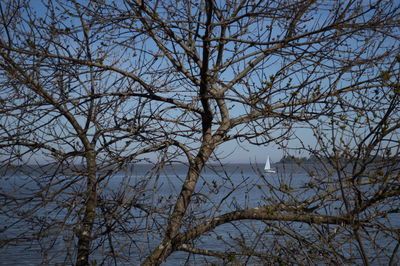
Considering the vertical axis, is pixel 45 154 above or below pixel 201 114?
below

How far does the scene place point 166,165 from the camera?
4512 millimetres

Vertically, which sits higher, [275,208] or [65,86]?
[65,86]

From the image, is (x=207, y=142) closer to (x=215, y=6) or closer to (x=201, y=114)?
(x=201, y=114)

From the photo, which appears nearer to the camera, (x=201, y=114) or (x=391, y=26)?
(x=391, y=26)

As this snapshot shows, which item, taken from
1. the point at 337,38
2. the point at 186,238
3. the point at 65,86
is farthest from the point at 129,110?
the point at 337,38

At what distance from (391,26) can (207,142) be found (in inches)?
82.0

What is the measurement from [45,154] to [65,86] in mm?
745

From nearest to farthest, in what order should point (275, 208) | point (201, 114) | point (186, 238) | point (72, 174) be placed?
1. point (72, 174)
2. point (275, 208)
3. point (186, 238)
4. point (201, 114)

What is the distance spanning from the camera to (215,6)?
4191mm

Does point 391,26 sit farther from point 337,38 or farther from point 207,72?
point 207,72

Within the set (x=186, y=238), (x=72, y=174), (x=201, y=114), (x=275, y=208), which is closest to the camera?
(x=72, y=174)

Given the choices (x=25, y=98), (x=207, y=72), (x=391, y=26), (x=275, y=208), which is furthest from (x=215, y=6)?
(x=25, y=98)

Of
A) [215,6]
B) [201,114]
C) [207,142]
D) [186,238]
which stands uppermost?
[215,6]

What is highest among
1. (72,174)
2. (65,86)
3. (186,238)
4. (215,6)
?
(215,6)
